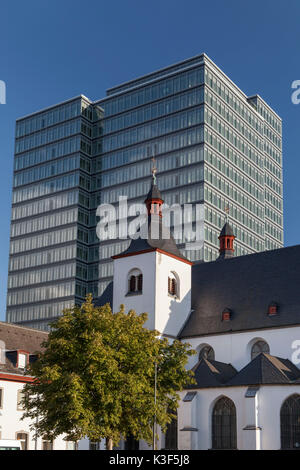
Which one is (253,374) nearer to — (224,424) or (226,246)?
(224,424)

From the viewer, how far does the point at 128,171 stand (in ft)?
417

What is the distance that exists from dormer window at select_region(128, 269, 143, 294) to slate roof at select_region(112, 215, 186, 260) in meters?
1.82

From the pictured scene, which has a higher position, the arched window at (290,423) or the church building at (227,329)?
the church building at (227,329)

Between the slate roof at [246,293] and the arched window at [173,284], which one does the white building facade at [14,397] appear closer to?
the arched window at [173,284]

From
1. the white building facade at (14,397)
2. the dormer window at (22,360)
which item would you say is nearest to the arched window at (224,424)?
the white building facade at (14,397)

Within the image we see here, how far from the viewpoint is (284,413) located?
1816 inches

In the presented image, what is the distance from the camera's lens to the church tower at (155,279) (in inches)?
2244

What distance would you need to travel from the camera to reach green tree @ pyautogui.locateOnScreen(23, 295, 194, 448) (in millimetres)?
38656

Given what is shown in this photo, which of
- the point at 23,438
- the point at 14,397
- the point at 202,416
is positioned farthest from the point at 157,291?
the point at 23,438

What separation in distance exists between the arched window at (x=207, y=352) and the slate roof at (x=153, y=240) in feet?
27.8

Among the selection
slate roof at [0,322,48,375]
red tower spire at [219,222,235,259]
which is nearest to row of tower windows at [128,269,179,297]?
slate roof at [0,322,48,375]

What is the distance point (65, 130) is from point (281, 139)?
47149mm

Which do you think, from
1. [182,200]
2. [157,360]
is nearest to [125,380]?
[157,360]

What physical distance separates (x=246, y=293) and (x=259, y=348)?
5483 mm
